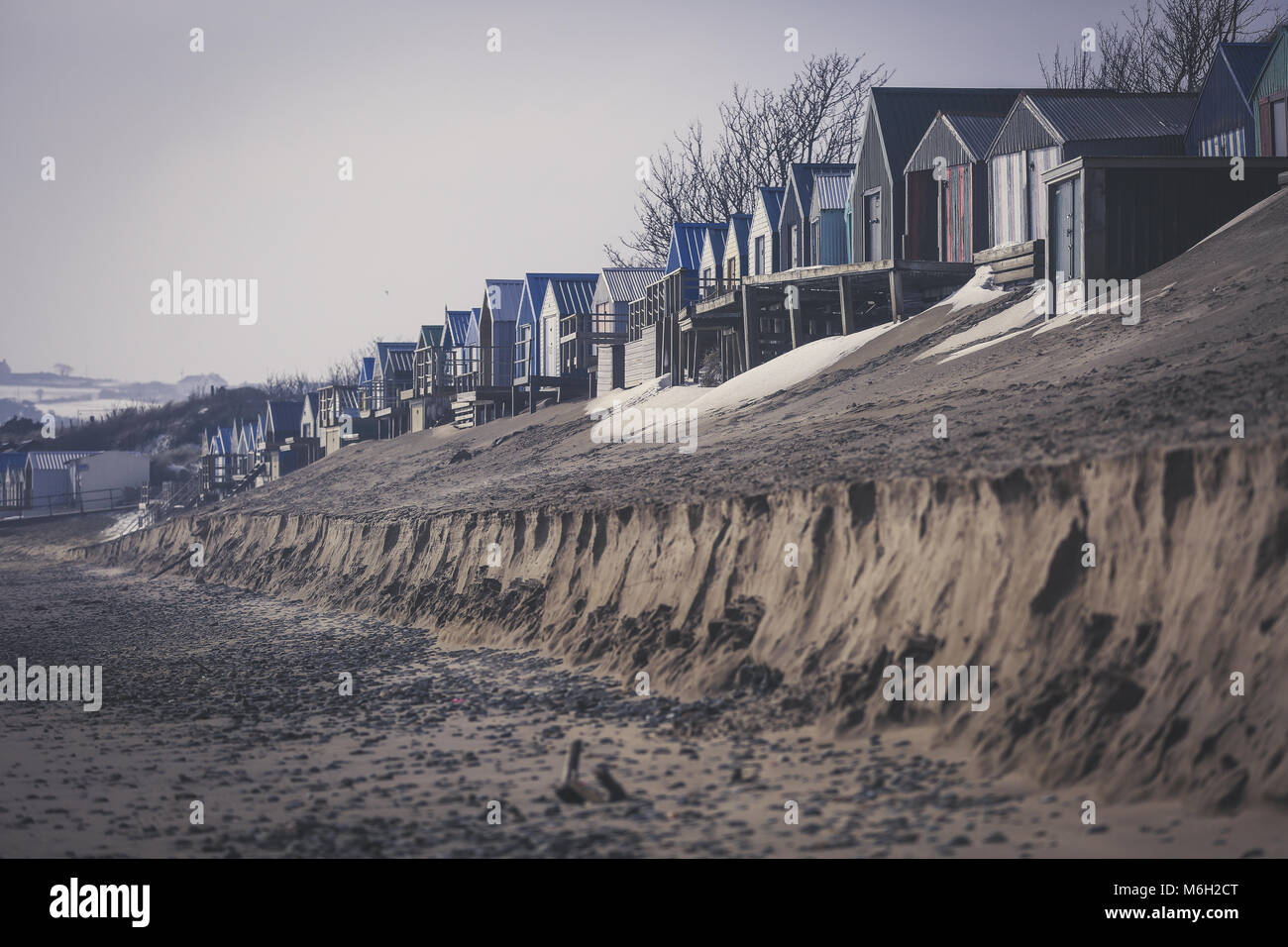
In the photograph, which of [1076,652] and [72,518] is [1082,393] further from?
[72,518]

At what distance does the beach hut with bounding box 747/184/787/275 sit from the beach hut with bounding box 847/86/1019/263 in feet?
12.5

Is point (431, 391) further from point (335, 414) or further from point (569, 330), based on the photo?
point (335, 414)

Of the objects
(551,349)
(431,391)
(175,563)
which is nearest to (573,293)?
(551,349)

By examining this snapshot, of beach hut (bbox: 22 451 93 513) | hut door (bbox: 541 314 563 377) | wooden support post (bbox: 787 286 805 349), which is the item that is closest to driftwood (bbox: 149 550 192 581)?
hut door (bbox: 541 314 563 377)

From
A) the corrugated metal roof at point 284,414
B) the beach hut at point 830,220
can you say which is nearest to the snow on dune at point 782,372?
the beach hut at point 830,220

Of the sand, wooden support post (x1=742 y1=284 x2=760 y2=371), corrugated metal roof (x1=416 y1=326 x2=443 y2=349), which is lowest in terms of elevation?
the sand

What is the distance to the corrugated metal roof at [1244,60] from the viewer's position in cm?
2609

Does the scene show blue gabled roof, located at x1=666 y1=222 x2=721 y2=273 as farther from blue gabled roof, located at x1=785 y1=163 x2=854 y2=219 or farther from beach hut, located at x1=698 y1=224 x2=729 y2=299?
blue gabled roof, located at x1=785 y1=163 x2=854 y2=219

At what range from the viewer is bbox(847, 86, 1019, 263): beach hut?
31578 mm

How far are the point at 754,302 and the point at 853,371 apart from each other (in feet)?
25.5

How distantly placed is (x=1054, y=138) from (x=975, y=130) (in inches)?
129

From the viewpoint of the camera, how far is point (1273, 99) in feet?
82.9

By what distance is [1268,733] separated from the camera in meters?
8.03
